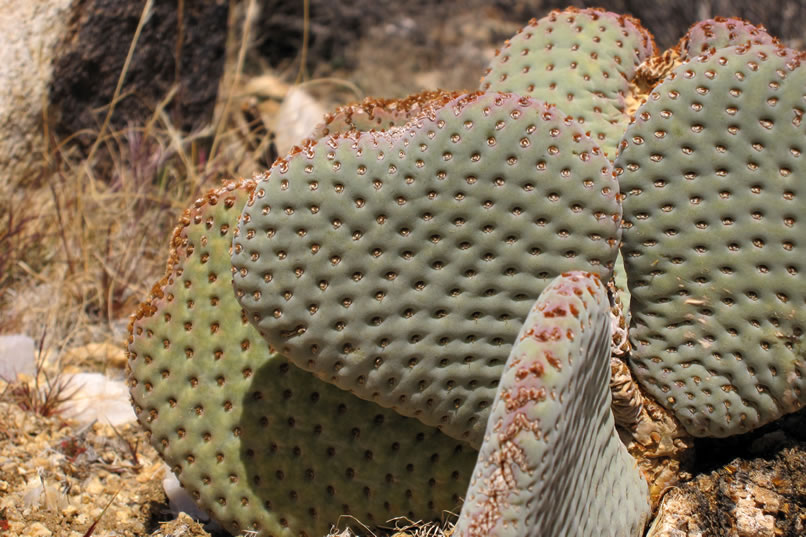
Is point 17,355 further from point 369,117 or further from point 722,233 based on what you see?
point 722,233

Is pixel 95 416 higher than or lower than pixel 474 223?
lower

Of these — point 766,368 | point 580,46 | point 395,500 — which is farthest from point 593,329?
point 580,46

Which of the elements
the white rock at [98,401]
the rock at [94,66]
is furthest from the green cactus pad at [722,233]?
the rock at [94,66]

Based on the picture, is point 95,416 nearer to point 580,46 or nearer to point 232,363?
point 232,363

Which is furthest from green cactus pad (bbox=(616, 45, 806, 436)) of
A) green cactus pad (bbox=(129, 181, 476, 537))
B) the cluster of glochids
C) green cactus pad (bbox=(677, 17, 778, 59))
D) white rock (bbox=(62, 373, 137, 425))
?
white rock (bbox=(62, 373, 137, 425))

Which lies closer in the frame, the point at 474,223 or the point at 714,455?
the point at 474,223

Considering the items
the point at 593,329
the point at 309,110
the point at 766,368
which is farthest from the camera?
the point at 309,110

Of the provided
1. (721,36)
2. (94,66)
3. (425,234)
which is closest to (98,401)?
(425,234)
